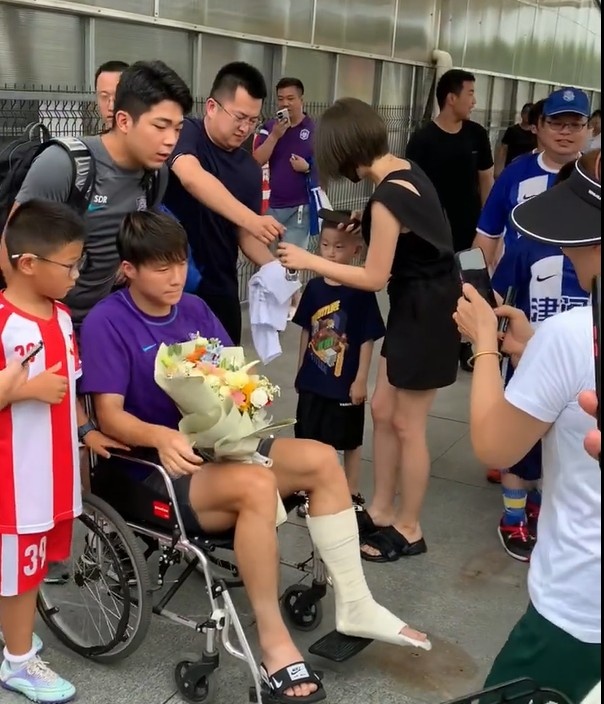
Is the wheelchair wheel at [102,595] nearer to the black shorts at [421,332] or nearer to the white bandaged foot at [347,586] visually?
the white bandaged foot at [347,586]

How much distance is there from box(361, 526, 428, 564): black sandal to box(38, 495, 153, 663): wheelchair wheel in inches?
39.9

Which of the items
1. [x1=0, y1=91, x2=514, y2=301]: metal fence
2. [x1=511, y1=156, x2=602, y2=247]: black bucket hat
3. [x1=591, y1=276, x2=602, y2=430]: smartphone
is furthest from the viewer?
[x1=0, y1=91, x2=514, y2=301]: metal fence

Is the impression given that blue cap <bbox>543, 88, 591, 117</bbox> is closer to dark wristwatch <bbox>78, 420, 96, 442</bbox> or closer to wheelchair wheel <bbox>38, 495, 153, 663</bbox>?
dark wristwatch <bbox>78, 420, 96, 442</bbox>

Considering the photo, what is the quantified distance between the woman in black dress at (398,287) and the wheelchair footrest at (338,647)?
71cm

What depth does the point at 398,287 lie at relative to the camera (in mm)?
3039

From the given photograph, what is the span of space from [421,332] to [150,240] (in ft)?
3.50

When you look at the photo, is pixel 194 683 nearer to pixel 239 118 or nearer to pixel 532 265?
pixel 532 265

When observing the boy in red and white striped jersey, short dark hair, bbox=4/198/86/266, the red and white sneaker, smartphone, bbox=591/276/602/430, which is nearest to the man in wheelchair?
the boy in red and white striped jersey

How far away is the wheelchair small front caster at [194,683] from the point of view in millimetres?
2328

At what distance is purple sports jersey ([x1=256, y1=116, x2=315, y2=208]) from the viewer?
6.40m

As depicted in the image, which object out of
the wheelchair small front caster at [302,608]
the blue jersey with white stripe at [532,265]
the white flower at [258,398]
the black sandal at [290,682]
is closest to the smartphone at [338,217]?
the blue jersey with white stripe at [532,265]

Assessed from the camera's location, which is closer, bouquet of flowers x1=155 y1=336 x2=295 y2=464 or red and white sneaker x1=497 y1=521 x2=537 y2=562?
bouquet of flowers x1=155 y1=336 x2=295 y2=464

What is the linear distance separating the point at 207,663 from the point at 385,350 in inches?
50.5

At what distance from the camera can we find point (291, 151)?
252 inches
